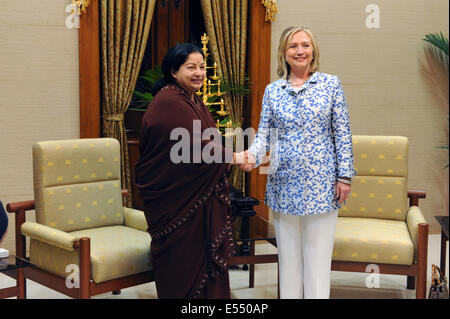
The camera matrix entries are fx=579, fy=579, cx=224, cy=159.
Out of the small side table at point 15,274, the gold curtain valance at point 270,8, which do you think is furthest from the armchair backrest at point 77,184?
the gold curtain valance at point 270,8

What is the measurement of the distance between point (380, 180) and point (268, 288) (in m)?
1.05

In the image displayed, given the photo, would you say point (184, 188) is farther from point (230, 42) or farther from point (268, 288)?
point (230, 42)

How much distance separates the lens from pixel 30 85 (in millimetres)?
4359

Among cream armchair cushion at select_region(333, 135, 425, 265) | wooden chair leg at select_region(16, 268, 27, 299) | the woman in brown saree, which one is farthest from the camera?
cream armchair cushion at select_region(333, 135, 425, 265)

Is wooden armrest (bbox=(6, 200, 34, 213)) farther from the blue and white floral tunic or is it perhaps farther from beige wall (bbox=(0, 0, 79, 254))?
the blue and white floral tunic

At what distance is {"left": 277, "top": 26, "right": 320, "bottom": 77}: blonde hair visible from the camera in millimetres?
2801

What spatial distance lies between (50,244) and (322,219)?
4.71 feet

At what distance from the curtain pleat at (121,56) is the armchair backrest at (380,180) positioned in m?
1.80

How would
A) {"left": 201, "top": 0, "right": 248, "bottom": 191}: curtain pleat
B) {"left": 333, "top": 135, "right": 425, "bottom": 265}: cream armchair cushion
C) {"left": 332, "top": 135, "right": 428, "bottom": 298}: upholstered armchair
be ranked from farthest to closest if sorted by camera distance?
1. {"left": 201, "top": 0, "right": 248, "bottom": 191}: curtain pleat
2. {"left": 333, "top": 135, "right": 425, "bottom": 265}: cream armchair cushion
3. {"left": 332, "top": 135, "right": 428, "bottom": 298}: upholstered armchair

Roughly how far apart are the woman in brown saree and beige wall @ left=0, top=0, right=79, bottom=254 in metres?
1.76

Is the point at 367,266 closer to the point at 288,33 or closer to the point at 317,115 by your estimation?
the point at 317,115

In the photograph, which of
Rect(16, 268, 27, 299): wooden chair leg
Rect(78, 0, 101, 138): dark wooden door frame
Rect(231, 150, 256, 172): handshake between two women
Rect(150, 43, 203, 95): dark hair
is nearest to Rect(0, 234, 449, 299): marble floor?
Rect(16, 268, 27, 299): wooden chair leg

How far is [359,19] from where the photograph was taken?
4.93 metres

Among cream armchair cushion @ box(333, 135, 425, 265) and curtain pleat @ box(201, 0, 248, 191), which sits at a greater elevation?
curtain pleat @ box(201, 0, 248, 191)
